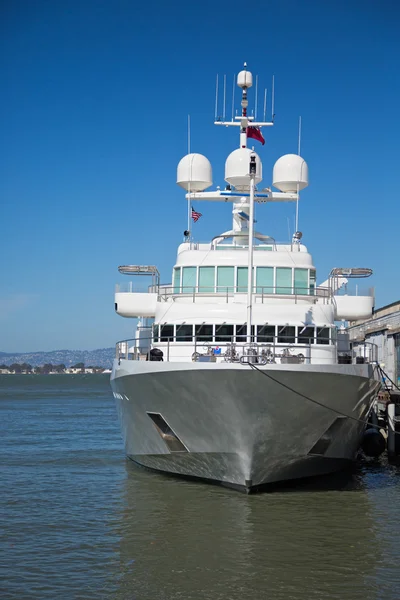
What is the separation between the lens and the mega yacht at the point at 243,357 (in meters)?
18.0

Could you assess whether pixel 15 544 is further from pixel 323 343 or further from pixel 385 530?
pixel 323 343

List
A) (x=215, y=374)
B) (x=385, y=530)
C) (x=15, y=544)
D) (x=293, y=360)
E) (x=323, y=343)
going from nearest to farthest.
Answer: (x=15, y=544) < (x=385, y=530) < (x=215, y=374) < (x=293, y=360) < (x=323, y=343)

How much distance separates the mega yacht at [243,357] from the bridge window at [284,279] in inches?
1.3

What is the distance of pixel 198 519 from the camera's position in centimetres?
1714

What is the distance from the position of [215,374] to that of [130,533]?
404 centimetres

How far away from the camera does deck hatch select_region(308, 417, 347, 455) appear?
19.4m

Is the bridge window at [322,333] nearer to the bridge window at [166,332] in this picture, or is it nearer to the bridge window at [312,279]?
the bridge window at [312,279]

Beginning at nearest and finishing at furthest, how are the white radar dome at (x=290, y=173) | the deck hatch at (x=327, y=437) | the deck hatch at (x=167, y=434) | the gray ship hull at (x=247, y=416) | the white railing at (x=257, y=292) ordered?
the gray ship hull at (x=247, y=416) → the deck hatch at (x=327, y=437) → the deck hatch at (x=167, y=434) → the white railing at (x=257, y=292) → the white radar dome at (x=290, y=173)

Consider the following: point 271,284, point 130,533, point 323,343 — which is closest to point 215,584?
point 130,533

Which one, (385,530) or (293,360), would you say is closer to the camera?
(385,530)

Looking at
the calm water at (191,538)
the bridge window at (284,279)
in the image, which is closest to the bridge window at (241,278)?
the bridge window at (284,279)

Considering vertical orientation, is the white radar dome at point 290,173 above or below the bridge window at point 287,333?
above

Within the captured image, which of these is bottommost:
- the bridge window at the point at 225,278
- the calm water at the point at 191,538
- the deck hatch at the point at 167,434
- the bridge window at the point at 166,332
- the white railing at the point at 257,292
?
the calm water at the point at 191,538

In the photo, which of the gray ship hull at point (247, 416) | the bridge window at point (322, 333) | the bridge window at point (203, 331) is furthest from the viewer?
the bridge window at point (322, 333)
